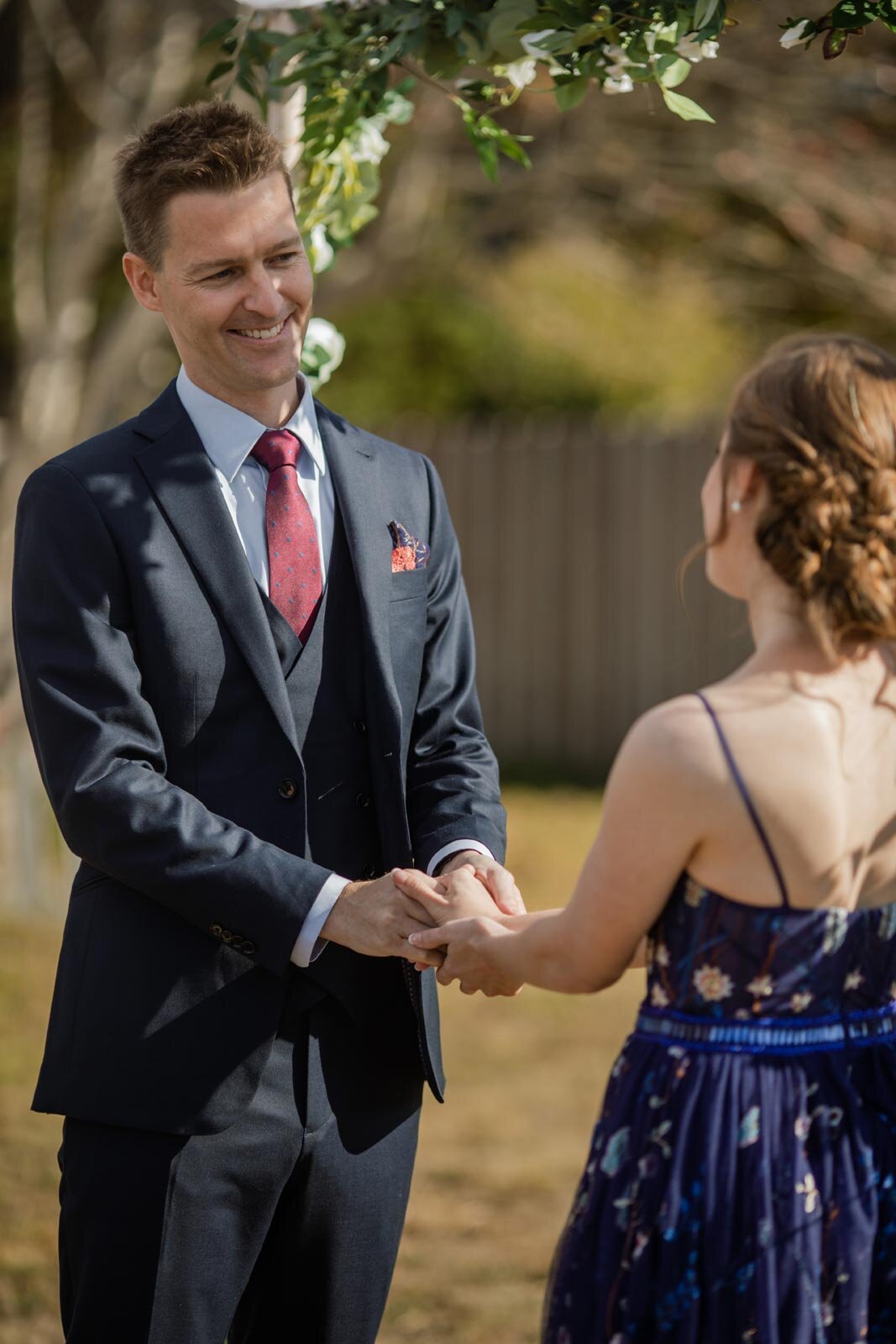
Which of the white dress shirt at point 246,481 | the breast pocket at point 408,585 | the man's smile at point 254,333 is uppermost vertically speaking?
the man's smile at point 254,333

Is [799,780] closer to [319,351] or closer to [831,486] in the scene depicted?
[831,486]

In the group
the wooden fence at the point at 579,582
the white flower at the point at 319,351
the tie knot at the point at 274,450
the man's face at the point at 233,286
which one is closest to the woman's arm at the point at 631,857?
the tie knot at the point at 274,450

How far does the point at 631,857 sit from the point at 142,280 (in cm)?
131

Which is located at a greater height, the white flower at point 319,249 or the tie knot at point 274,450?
the white flower at point 319,249

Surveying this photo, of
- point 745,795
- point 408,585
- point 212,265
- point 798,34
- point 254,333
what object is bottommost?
point 745,795

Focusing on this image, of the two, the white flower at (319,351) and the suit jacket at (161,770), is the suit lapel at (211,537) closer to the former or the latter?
the suit jacket at (161,770)

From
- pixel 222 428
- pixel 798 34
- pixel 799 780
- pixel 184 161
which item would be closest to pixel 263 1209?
pixel 799 780

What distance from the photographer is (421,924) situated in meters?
2.33

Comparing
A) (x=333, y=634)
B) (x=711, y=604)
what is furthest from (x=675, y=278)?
(x=333, y=634)

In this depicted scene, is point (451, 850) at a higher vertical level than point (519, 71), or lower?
lower

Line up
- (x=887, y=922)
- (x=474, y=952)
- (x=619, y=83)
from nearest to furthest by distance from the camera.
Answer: (x=887, y=922) < (x=474, y=952) < (x=619, y=83)

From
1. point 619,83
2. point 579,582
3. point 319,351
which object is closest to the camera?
point 619,83

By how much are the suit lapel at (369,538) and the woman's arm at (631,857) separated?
19.5 inches

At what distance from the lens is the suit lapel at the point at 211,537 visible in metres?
2.33
